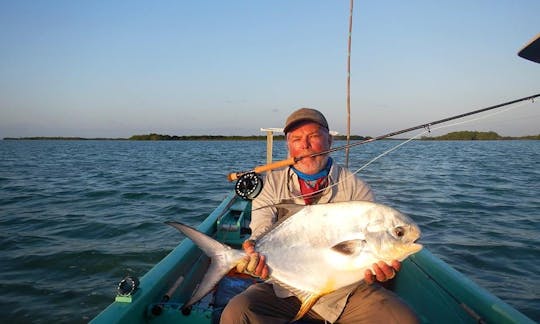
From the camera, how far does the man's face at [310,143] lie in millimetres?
3619

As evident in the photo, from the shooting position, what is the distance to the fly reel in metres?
4.46

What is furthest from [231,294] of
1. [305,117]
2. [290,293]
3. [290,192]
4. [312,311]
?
[305,117]

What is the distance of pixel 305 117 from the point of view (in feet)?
11.3

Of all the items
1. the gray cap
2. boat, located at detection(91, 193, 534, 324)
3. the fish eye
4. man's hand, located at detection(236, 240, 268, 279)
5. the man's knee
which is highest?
the gray cap

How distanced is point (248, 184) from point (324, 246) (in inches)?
84.0

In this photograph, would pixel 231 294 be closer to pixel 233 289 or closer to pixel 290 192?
pixel 233 289

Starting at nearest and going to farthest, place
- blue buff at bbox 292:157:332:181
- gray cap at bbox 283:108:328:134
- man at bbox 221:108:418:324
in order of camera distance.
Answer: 1. man at bbox 221:108:418:324
2. gray cap at bbox 283:108:328:134
3. blue buff at bbox 292:157:332:181

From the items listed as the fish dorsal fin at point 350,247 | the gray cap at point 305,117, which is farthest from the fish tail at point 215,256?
the gray cap at point 305,117

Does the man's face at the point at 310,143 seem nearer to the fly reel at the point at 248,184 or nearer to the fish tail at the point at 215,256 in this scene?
the fly reel at the point at 248,184

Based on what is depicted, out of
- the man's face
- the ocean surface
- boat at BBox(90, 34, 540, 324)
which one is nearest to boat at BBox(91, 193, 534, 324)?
boat at BBox(90, 34, 540, 324)

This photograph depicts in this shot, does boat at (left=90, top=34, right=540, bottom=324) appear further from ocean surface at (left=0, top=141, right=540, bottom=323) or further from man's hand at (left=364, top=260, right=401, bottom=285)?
ocean surface at (left=0, top=141, right=540, bottom=323)

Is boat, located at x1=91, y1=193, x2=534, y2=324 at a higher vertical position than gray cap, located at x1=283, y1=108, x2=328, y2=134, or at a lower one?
lower

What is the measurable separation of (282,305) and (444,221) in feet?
28.0

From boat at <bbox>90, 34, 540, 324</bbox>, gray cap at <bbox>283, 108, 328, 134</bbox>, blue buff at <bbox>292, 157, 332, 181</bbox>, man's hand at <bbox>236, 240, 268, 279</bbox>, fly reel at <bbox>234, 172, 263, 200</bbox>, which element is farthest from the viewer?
fly reel at <bbox>234, 172, 263, 200</bbox>
